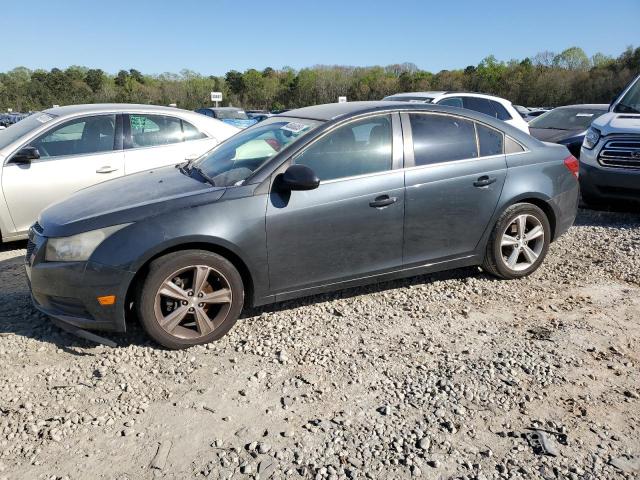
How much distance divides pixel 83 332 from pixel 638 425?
341 centimetres

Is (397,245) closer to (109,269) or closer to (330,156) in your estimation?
(330,156)

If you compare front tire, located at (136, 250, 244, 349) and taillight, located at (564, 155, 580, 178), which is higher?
taillight, located at (564, 155, 580, 178)

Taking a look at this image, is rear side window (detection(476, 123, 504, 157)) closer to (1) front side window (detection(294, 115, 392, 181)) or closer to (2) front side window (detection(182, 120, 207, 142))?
(1) front side window (detection(294, 115, 392, 181))

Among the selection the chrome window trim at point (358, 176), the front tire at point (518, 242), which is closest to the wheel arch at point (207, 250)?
the chrome window trim at point (358, 176)

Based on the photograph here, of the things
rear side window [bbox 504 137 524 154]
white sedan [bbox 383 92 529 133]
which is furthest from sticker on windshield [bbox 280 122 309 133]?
white sedan [bbox 383 92 529 133]

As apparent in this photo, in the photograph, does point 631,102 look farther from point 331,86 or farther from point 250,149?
point 331,86

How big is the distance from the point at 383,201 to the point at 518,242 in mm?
1524

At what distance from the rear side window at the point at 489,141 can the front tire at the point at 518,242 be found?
0.52m

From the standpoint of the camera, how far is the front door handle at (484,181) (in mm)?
4355

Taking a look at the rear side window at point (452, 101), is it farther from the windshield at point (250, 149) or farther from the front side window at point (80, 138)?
the front side window at point (80, 138)

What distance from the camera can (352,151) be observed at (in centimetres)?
402

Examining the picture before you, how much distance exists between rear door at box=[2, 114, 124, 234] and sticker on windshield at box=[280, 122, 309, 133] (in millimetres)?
2688

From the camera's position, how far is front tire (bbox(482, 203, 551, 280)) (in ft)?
15.0

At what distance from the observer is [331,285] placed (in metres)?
3.95
